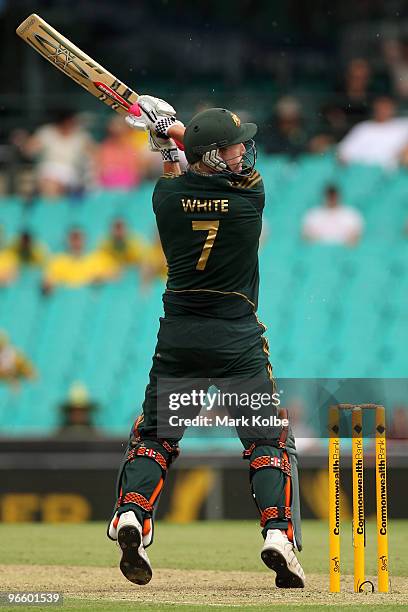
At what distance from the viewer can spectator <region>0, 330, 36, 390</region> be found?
474 inches

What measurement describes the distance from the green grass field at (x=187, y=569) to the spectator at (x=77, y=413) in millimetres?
1714

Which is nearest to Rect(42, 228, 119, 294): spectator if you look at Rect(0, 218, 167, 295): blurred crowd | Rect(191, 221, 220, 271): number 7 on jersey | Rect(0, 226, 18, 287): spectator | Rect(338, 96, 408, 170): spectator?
Rect(0, 218, 167, 295): blurred crowd

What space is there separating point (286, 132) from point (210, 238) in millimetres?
7849

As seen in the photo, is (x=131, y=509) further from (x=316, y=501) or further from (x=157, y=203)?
(x=316, y=501)

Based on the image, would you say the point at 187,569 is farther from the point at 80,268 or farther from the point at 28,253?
the point at 28,253

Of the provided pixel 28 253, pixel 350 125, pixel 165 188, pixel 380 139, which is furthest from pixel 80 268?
pixel 165 188

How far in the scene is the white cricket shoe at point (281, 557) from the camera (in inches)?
209

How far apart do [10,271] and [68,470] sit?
4138 millimetres

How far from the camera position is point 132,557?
5.30m

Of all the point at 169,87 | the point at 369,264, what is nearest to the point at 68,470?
the point at 369,264

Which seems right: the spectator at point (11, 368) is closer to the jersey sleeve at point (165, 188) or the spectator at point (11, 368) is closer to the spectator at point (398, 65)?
the spectator at point (398, 65)

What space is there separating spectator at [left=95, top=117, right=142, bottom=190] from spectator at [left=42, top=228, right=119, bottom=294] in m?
1.06

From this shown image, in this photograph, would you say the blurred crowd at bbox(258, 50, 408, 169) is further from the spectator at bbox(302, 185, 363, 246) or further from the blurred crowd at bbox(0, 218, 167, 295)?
the blurred crowd at bbox(0, 218, 167, 295)

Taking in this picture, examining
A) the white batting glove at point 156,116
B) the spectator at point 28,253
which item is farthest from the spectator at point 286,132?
the white batting glove at point 156,116
